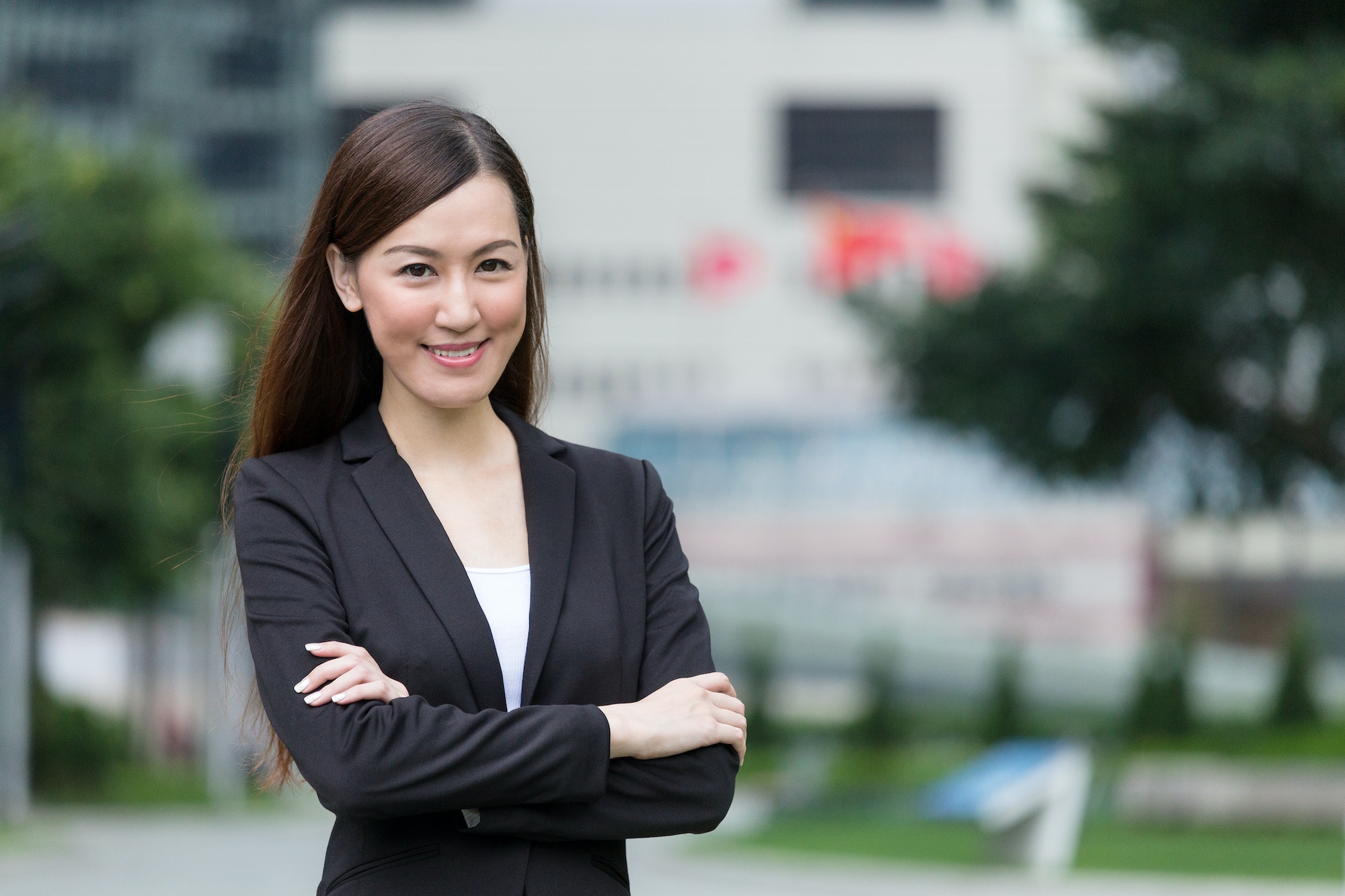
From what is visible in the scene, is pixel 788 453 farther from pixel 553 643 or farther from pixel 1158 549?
pixel 553 643

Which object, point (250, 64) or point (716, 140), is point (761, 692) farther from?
point (716, 140)

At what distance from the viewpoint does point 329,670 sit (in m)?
2.25

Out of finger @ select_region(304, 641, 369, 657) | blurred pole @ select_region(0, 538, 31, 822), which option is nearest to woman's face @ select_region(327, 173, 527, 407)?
finger @ select_region(304, 641, 369, 657)

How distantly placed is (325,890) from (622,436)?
46.7m

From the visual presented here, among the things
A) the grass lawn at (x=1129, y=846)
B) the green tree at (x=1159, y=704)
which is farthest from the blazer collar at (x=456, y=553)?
the green tree at (x=1159, y=704)

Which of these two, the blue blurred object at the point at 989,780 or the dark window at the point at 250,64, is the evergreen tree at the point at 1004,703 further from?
the dark window at the point at 250,64

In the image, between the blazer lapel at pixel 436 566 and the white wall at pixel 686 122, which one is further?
the white wall at pixel 686 122

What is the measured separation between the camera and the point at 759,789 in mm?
27984

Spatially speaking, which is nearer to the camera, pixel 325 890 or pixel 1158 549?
pixel 325 890

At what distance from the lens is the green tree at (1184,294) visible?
14.7m

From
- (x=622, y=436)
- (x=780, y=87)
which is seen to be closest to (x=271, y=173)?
(x=622, y=436)

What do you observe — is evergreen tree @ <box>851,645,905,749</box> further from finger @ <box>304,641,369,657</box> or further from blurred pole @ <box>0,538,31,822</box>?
finger @ <box>304,641,369,657</box>

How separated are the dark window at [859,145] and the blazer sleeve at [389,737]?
187ft

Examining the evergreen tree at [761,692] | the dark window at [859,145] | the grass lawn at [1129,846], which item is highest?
the dark window at [859,145]
